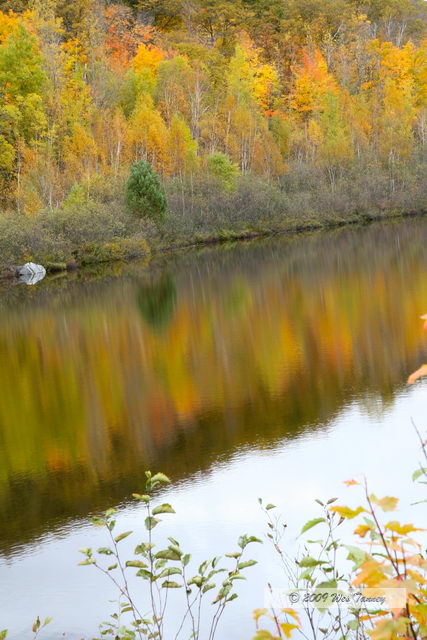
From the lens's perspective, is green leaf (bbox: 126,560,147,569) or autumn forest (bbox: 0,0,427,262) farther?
autumn forest (bbox: 0,0,427,262)

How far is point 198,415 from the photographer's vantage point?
1196 cm

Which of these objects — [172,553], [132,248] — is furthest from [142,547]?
[132,248]

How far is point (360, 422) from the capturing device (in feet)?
35.4

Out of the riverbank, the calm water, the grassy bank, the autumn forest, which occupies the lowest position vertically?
the calm water

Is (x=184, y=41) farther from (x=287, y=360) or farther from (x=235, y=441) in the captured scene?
(x=235, y=441)

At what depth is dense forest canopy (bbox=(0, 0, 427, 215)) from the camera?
44406 millimetres

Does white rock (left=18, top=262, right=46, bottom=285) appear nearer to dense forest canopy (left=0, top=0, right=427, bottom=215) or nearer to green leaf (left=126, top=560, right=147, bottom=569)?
dense forest canopy (left=0, top=0, right=427, bottom=215)

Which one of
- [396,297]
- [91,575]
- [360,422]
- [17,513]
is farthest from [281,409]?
[396,297]

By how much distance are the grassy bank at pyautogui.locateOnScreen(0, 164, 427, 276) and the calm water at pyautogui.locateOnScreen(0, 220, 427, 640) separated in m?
12.2

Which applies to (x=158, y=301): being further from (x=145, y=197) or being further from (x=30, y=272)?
(x=145, y=197)

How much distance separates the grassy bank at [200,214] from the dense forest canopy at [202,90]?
1.39m

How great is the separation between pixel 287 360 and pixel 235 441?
467 cm

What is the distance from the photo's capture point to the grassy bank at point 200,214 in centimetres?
3703

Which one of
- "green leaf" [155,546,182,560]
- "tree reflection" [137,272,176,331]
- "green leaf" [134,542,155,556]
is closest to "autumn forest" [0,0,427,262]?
"tree reflection" [137,272,176,331]
